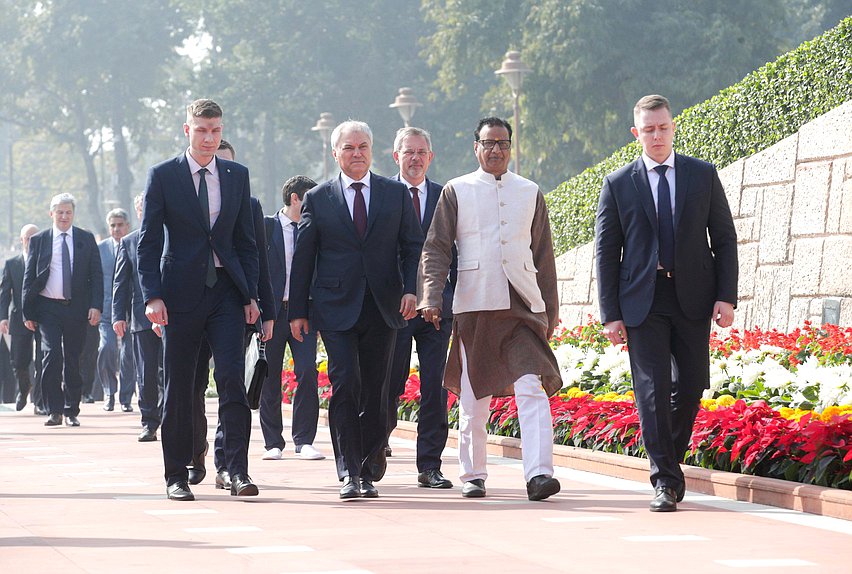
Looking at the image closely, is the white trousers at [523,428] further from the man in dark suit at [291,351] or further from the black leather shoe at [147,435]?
the black leather shoe at [147,435]

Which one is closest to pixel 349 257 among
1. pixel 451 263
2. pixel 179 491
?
pixel 451 263

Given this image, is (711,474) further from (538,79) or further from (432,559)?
(538,79)

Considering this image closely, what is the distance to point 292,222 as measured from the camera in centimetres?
1086

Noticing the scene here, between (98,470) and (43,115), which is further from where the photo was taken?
(43,115)

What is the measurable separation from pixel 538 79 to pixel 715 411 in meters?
31.5

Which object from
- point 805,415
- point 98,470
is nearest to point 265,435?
point 98,470

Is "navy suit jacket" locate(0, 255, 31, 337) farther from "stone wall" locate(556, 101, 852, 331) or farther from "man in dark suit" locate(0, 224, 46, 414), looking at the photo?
"stone wall" locate(556, 101, 852, 331)

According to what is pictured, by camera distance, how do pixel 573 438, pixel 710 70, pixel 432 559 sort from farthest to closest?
pixel 710 70 < pixel 573 438 < pixel 432 559

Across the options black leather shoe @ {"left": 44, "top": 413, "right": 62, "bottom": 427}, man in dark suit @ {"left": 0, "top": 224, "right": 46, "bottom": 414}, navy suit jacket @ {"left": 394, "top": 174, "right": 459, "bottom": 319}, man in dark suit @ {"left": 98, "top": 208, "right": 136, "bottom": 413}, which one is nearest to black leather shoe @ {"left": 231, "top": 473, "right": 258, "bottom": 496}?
navy suit jacket @ {"left": 394, "top": 174, "right": 459, "bottom": 319}

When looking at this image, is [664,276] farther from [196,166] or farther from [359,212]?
[196,166]

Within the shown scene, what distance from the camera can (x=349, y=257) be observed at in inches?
321

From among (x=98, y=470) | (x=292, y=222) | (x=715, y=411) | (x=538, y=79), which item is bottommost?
(x=98, y=470)

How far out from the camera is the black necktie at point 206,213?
8.03 meters

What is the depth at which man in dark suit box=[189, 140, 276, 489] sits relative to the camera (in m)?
8.36
